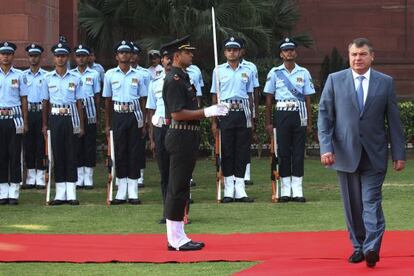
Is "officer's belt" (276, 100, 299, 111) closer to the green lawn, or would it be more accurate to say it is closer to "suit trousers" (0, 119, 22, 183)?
the green lawn

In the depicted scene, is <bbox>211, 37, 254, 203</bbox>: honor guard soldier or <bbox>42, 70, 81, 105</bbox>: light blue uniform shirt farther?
<bbox>211, 37, 254, 203</bbox>: honor guard soldier

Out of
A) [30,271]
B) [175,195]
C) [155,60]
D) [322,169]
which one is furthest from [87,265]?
[322,169]

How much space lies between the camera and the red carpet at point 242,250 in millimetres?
9477

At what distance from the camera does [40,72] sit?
17906 mm

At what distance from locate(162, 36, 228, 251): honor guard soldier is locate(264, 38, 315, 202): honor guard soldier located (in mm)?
4294

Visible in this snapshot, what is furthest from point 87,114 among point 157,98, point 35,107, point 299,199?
point 157,98

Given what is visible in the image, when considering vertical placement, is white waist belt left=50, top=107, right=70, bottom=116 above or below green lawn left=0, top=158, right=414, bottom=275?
above

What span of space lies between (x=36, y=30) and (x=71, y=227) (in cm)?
720

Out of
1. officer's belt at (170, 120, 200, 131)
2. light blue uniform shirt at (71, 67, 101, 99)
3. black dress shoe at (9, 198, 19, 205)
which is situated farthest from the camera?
light blue uniform shirt at (71, 67, 101, 99)

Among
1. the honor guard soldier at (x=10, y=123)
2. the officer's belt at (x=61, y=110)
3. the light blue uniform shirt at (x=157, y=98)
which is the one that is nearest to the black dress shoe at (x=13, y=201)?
the honor guard soldier at (x=10, y=123)

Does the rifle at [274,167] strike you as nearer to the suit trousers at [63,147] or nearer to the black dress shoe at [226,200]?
the black dress shoe at [226,200]

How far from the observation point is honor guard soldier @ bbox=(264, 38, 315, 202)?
15.2 meters

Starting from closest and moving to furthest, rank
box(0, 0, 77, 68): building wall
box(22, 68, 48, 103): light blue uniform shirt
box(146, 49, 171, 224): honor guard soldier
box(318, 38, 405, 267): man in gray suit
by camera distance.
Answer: box(318, 38, 405, 267): man in gray suit < box(146, 49, 171, 224): honor guard soldier < box(22, 68, 48, 103): light blue uniform shirt < box(0, 0, 77, 68): building wall

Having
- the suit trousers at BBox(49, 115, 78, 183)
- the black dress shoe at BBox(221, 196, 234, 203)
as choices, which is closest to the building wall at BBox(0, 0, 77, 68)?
the suit trousers at BBox(49, 115, 78, 183)
